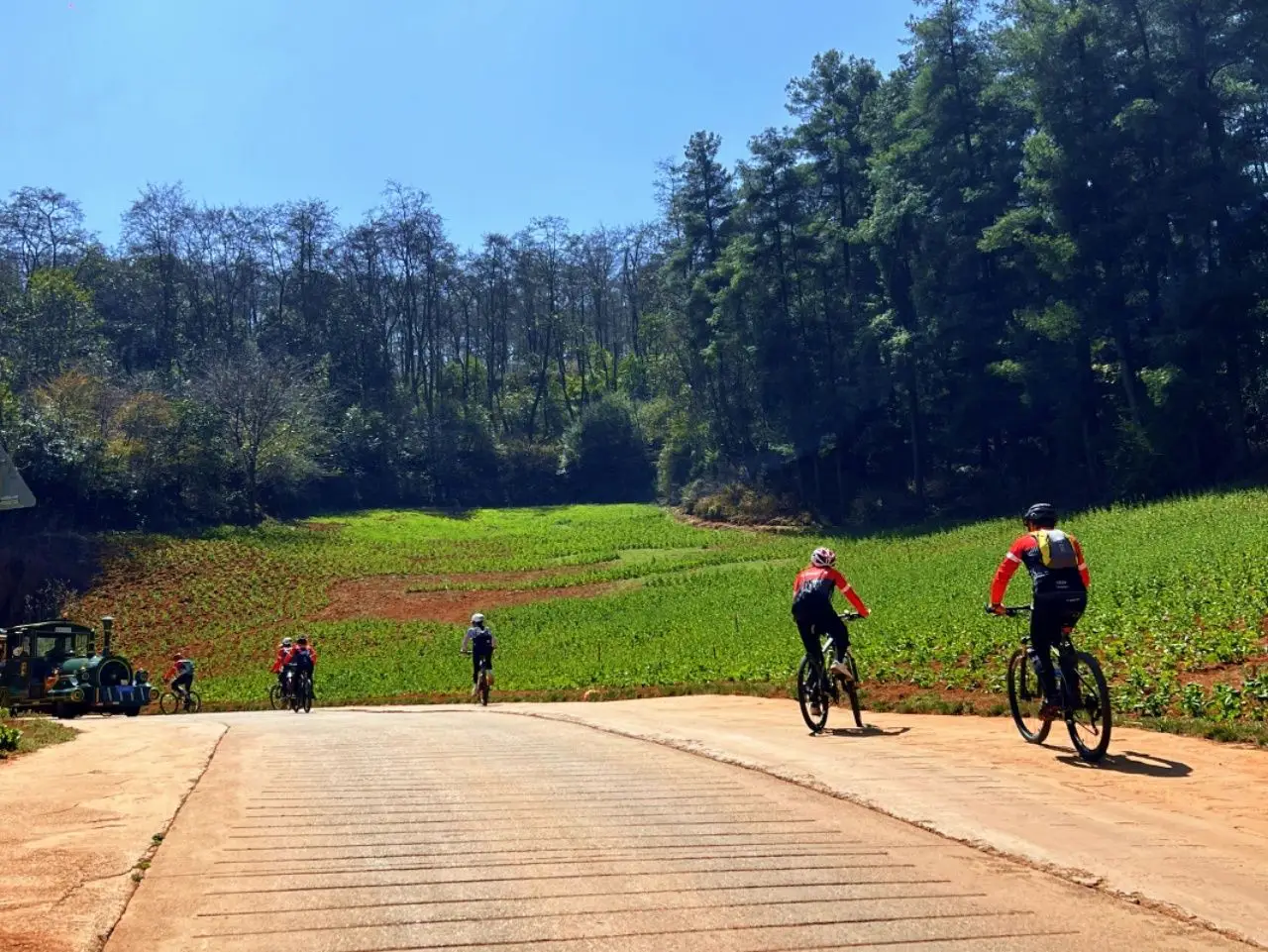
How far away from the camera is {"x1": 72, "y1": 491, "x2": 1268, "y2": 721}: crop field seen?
589 inches

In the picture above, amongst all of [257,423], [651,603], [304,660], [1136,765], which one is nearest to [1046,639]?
[1136,765]

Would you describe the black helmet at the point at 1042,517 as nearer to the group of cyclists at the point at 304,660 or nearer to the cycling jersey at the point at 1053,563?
the cycling jersey at the point at 1053,563

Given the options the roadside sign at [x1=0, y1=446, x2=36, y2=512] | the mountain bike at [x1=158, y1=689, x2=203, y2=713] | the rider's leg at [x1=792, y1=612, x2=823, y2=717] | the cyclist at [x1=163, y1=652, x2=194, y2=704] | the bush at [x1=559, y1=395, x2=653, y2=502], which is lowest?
the mountain bike at [x1=158, y1=689, x2=203, y2=713]

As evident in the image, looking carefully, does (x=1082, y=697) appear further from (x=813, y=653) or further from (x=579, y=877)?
(x=579, y=877)

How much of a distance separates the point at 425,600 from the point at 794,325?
1055 inches

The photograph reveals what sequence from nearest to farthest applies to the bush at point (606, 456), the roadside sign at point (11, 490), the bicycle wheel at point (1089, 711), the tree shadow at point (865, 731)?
the roadside sign at point (11, 490)
the bicycle wheel at point (1089, 711)
the tree shadow at point (865, 731)
the bush at point (606, 456)

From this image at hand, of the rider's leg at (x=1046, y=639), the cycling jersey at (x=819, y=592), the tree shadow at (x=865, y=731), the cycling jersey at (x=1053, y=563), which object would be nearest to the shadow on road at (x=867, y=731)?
the tree shadow at (x=865, y=731)

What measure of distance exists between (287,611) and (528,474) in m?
41.3

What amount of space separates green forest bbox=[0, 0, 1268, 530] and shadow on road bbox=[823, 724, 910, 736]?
1286 inches

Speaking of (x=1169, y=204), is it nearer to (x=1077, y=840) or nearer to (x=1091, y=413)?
(x=1091, y=413)

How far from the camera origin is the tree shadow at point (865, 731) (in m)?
11.0

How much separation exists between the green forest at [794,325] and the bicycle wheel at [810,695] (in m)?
33.0

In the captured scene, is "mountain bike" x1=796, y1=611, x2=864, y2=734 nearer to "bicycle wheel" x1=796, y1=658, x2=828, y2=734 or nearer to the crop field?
"bicycle wheel" x1=796, y1=658, x2=828, y2=734

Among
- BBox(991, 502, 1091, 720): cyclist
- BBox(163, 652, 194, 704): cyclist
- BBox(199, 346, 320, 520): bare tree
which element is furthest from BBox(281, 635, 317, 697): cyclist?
BBox(199, 346, 320, 520): bare tree
